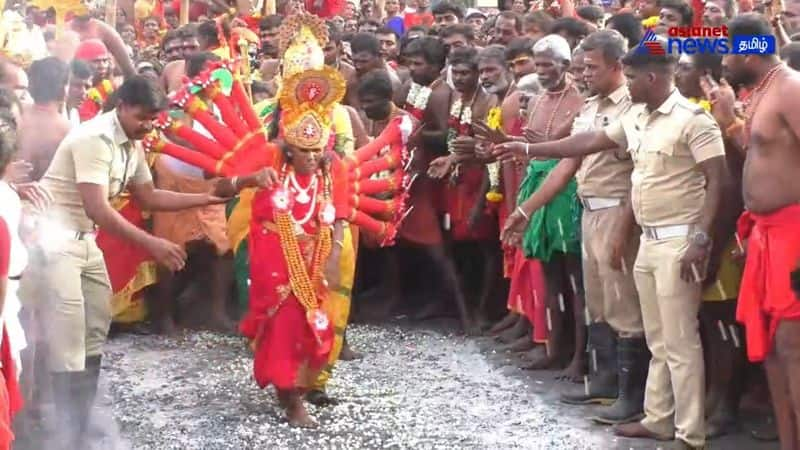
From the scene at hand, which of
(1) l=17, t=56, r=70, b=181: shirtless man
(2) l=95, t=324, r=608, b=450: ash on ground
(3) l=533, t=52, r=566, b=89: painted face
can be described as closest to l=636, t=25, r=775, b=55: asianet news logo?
(3) l=533, t=52, r=566, b=89: painted face

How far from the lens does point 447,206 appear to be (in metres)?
8.55

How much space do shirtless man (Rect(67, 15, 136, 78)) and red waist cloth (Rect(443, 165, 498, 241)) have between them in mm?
2527

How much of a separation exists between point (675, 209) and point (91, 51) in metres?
4.57

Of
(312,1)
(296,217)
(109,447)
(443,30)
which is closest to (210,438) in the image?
(109,447)

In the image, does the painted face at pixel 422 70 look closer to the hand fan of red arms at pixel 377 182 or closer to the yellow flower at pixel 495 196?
the yellow flower at pixel 495 196

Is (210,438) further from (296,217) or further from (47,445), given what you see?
(296,217)

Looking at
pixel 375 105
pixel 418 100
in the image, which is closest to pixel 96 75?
pixel 375 105

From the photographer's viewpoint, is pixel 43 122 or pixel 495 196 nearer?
pixel 43 122

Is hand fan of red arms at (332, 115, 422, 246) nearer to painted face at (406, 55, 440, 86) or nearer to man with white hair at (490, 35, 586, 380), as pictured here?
man with white hair at (490, 35, 586, 380)

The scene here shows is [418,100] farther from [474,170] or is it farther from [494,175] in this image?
[494,175]

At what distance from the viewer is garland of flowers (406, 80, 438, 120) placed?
8414 millimetres

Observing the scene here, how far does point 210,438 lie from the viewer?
5.92 meters

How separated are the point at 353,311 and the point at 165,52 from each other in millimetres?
2833

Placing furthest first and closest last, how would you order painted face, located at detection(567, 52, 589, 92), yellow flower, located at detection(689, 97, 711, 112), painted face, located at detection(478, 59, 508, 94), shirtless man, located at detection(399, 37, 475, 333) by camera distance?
shirtless man, located at detection(399, 37, 475, 333)
painted face, located at detection(478, 59, 508, 94)
painted face, located at detection(567, 52, 589, 92)
yellow flower, located at detection(689, 97, 711, 112)
